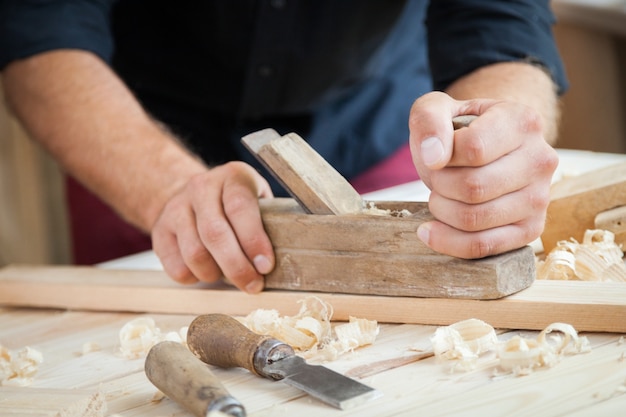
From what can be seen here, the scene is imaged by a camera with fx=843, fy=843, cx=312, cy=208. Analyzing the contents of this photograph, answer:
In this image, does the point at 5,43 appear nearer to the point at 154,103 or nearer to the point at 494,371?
the point at 154,103

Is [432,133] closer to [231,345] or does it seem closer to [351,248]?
[351,248]

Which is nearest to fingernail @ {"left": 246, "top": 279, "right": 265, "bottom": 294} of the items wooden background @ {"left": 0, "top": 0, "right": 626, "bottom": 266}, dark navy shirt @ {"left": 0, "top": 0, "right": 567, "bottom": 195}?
dark navy shirt @ {"left": 0, "top": 0, "right": 567, "bottom": 195}

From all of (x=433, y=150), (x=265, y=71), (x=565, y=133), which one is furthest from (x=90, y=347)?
(x=565, y=133)

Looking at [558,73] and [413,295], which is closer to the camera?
[413,295]

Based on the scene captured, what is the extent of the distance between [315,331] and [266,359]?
0.46 feet

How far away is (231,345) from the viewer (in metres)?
1.01

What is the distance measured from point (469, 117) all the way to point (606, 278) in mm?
309

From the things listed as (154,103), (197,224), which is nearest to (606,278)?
(197,224)

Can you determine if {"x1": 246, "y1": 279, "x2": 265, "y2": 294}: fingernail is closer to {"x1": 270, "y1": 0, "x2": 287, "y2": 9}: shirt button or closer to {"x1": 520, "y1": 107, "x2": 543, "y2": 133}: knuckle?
{"x1": 520, "y1": 107, "x2": 543, "y2": 133}: knuckle

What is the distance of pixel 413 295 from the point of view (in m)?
1.17

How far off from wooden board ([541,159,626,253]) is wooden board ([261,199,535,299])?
0.73 ft

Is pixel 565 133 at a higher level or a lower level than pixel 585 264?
lower

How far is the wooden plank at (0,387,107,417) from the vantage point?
35.8 inches

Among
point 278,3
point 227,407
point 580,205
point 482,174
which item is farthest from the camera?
point 278,3
